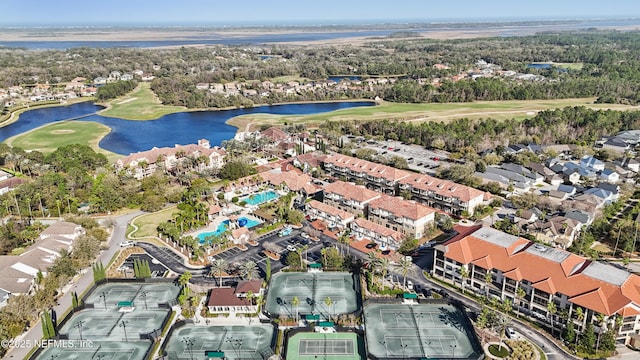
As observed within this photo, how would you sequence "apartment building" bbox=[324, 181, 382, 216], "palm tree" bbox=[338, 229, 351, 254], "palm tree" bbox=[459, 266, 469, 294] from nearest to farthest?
"palm tree" bbox=[459, 266, 469, 294]
"palm tree" bbox=[338, 229, 351, 254]
"apartment building" bbox=[324, 181, 382, 216]

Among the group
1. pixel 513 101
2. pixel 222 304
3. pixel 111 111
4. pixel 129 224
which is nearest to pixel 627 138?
pixel 513 101

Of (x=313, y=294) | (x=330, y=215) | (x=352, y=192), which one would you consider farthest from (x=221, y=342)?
(x=352, y=192)

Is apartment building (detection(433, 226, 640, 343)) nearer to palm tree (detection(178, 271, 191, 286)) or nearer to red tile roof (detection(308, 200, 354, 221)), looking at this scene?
red tile roof (detection(308, 200, 354, 221))

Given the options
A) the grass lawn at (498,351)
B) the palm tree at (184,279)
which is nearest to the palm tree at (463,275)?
the grass lawn at (498,351)

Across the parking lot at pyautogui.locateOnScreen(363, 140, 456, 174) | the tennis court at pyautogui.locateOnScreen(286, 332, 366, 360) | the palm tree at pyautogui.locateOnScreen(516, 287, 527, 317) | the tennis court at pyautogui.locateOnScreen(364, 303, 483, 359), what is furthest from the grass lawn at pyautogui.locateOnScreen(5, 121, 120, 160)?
the palm tree at pyautogui.locateOnScreen(516, 287, 527, 317)

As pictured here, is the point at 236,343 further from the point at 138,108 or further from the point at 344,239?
→ the point at 138,108
